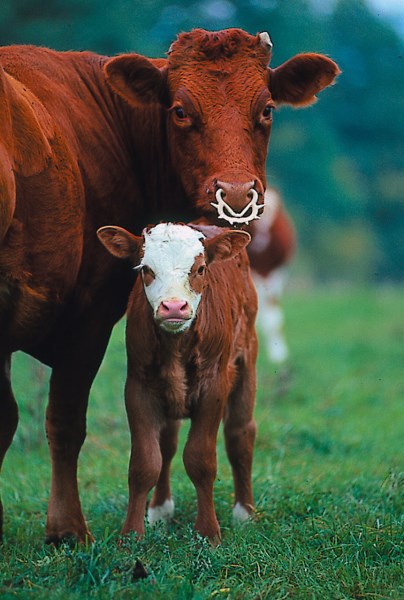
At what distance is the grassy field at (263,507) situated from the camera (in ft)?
14.3

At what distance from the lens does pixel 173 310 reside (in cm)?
472

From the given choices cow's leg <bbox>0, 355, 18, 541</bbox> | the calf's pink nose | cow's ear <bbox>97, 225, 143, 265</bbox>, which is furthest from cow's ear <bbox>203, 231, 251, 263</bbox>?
cow's leg <bbox>0, 355, 18, 541</bbox>

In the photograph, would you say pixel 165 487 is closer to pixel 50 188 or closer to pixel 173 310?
pixel 173 310

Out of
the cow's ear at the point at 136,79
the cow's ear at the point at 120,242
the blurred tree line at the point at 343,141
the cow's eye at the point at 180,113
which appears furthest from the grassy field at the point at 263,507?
the blurred tree line at the point at 343,141

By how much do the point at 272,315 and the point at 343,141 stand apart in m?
26.2

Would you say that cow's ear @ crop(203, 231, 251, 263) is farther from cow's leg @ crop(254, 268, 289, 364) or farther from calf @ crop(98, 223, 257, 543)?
cow's leg @ crop(254, 268, 289, 364)

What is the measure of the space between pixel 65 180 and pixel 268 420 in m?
4.87

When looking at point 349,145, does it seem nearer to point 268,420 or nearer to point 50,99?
point 268,420

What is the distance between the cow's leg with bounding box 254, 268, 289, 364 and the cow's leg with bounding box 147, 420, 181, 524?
701cm

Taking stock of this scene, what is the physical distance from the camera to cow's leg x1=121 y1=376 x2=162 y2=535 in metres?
5.11

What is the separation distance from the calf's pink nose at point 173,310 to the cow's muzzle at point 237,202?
0.50m

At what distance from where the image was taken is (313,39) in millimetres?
29578

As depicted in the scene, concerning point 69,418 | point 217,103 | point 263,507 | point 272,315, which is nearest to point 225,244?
point 217,103

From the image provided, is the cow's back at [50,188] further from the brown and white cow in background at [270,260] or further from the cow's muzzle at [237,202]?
the brown and white cow in background at [270,260]
